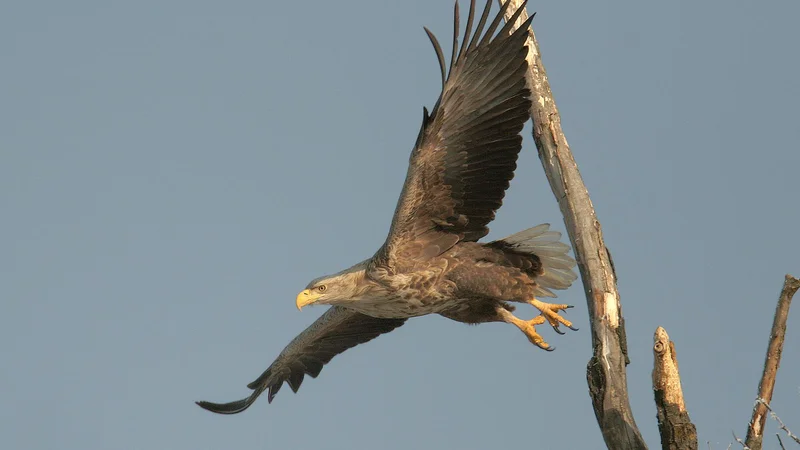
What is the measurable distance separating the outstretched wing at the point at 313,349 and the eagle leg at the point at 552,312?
1.60 m

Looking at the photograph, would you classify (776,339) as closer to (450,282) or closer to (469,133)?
(450,282)

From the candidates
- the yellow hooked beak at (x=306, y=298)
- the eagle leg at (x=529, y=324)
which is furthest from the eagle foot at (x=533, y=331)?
the yellow hooked beak at (x=306, y=298)

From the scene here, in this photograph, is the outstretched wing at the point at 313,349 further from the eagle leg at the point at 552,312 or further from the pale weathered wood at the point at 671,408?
the pale weathered wood at the point at 671,408

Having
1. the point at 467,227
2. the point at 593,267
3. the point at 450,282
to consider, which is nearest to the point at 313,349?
the point at 450,282

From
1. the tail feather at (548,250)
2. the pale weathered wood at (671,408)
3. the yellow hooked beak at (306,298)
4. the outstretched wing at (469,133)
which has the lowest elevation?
the pale weathered wood at (671,408)

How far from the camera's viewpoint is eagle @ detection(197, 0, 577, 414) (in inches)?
266

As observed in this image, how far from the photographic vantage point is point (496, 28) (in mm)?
6875

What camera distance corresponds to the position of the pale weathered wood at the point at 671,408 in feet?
17.9

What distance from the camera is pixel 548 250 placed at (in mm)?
7348

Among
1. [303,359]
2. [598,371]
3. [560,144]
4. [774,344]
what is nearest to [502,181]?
[560,144]

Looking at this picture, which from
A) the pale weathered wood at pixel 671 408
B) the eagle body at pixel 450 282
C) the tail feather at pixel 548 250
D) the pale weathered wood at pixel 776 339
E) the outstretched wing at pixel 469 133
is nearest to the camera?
the pale weathered wood at pixel 671 408

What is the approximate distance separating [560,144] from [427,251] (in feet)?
3.79

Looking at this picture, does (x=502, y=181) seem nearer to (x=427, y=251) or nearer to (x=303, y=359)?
(x=427, y=251)

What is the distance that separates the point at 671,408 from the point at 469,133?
2252 mm
